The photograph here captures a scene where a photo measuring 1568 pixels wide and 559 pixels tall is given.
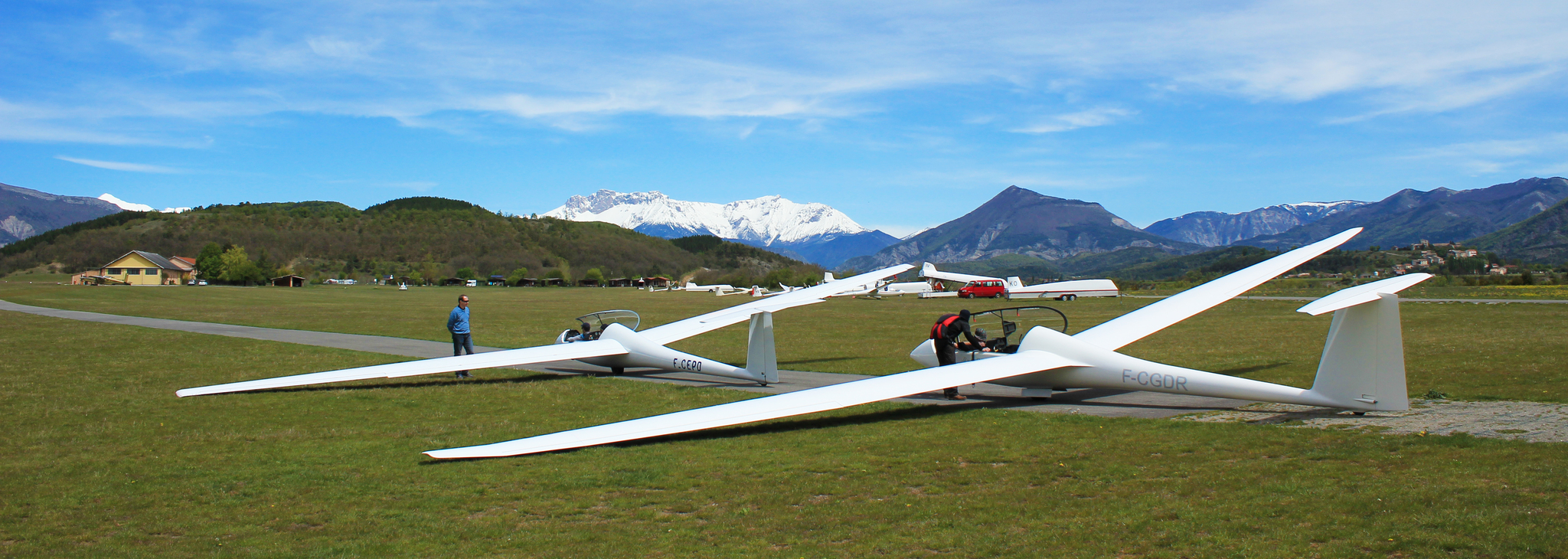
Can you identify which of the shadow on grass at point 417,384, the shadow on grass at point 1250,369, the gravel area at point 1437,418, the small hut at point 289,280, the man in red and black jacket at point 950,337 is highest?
the small hut at point 289,280

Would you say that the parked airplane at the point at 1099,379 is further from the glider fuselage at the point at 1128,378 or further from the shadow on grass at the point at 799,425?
the shadow on grass at the point at 799,425

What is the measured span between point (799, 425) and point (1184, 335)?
18.3 meters

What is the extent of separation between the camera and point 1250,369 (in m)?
14.9

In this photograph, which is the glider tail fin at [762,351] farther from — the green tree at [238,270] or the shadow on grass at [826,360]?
the green tree at [238,270]

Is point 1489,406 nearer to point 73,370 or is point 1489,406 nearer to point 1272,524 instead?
point 1272,524

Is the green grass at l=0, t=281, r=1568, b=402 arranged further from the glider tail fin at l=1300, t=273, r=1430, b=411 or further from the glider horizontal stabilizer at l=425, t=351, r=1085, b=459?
the glider horizontal stabilizer at l=425, t=351, r=1085, b=459

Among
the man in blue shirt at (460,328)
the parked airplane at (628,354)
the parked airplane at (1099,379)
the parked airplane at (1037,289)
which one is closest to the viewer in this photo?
the parked airplane at (1099,379)

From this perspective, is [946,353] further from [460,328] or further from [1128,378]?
[460,328]

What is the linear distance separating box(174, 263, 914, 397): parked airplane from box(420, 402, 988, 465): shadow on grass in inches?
116

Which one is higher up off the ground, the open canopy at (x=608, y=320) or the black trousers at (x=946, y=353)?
the open canopy at (x=608, y=320)

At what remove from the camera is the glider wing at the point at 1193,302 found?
488 inches

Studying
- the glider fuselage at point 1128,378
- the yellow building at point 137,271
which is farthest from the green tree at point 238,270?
the glider fuselage at point 1128,378

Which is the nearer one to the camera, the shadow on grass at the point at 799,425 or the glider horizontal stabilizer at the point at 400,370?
the shadow on grass at the point at 799,425

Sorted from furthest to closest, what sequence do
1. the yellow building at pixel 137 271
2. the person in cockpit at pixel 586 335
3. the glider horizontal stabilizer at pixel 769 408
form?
1. the yellow building at pixel 137 271
2. the person in cockpit at pixel 586 335
3. the glider horizontal stabilizer at pixel 769 408
